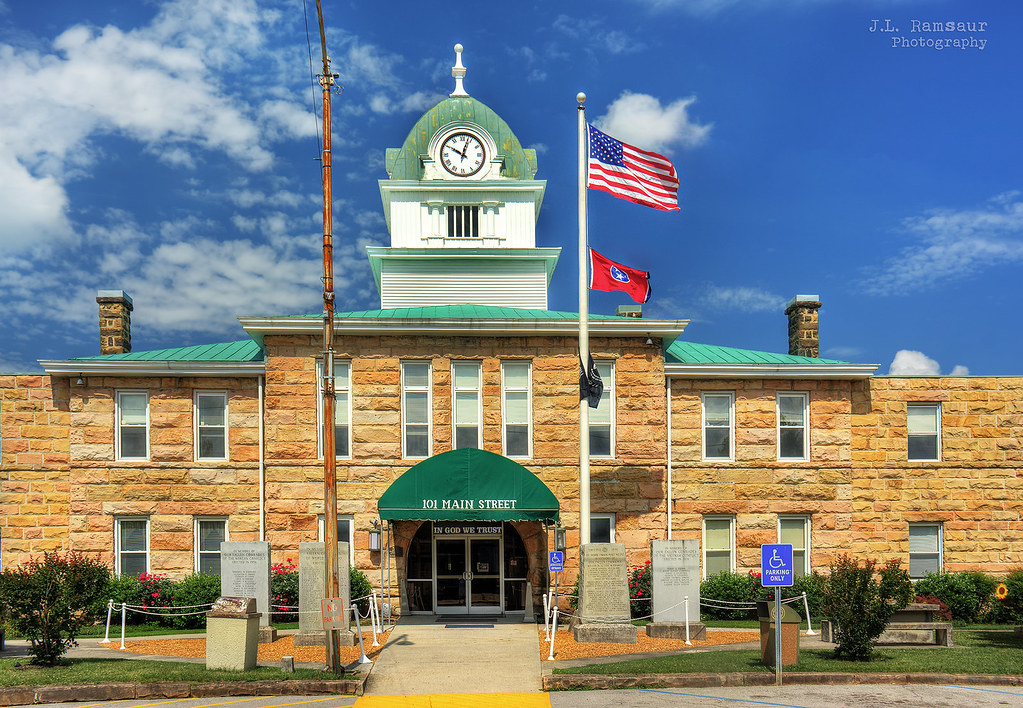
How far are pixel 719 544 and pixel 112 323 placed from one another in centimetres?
2004

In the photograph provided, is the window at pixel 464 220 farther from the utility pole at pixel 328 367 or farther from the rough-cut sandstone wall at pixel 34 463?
the utility pole at pixel 328 367

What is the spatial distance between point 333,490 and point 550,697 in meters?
5.52

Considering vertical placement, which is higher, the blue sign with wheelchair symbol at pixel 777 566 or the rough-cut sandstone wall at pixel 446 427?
the rough-cut sandstone wall at pixel 446 427

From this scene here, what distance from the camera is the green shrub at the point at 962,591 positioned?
23.8 metres

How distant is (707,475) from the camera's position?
2467cm

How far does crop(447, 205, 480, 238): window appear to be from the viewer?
3244 centimetres

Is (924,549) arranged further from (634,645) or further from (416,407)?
(416,407)

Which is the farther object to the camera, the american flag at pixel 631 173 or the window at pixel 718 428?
the window at pixel 718 428

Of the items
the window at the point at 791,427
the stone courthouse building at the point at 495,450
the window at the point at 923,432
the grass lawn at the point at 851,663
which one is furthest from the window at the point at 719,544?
the grass lawn at the point at 851,663

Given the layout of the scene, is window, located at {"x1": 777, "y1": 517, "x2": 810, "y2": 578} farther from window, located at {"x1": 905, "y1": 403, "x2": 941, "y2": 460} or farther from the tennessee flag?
Answer: the tennessee flag

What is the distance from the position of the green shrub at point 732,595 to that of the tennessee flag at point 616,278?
28.1 feet

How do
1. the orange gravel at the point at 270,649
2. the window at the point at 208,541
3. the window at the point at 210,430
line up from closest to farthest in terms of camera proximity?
1. the orange gravel at the point at 270,649
2. the window at the point at 208,541
3. the window at the point at 210,430

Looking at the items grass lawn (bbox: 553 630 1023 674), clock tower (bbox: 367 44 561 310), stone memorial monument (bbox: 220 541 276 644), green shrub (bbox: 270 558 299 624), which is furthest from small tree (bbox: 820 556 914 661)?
clock tower (bbox: 367 44 561 310)

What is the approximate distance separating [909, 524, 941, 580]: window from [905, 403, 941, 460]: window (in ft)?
7.19
